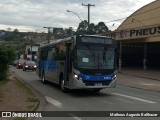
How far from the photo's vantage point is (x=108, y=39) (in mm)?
19812

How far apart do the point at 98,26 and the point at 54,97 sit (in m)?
79.0

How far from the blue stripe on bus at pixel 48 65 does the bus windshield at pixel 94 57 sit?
4897 mm

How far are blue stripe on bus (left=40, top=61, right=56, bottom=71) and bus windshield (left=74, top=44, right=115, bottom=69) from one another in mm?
4897

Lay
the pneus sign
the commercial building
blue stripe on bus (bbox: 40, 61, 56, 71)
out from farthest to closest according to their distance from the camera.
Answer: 1. the commercial building
2. the pneus sign
3. blue stripe on bus (bbox: 40, 61, 56, 71)

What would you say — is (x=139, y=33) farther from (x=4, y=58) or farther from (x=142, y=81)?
(x=4, y=58)

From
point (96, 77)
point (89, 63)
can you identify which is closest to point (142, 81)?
point (96, 77)

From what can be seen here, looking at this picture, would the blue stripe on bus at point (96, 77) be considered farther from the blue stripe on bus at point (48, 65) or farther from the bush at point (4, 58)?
the bush at point (4, 58)

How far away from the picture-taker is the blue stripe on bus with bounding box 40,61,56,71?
24.0m

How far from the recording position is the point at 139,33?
4859cm

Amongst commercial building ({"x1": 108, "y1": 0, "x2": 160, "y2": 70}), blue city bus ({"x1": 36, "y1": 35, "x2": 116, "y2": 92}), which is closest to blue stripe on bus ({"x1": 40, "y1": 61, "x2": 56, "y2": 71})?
blue city bus ({"x1": 36, "y1": 35, "x2": 116, "y2": 92})

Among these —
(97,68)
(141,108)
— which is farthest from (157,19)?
(141,108)

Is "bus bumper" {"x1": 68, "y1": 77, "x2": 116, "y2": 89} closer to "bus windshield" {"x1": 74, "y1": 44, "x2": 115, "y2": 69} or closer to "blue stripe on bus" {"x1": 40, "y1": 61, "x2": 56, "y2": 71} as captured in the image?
"bus windshield" {"x1": 74, "y1": 44, "x2": 115, "y2": 69}

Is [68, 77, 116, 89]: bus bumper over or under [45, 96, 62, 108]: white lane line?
over

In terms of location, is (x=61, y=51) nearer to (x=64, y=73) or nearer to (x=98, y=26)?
(x=64, y=73)
